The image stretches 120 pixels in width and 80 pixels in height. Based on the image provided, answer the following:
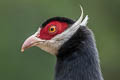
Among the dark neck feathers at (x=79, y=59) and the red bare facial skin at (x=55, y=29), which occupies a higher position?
the red bare facial skin at (x=55, y=29)

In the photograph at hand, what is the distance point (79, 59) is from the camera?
234 inches

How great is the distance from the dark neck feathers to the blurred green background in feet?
24.7

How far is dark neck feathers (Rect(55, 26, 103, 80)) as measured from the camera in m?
5.88

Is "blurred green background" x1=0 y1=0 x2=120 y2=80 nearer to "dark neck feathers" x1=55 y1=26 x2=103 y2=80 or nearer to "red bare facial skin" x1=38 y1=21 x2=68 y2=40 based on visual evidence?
"red bare facial skin" x1=38 y1=21 x2=68 y2=40

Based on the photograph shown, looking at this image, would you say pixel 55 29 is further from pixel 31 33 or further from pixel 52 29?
pixel 31 33

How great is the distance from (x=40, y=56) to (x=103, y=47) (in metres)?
3.45

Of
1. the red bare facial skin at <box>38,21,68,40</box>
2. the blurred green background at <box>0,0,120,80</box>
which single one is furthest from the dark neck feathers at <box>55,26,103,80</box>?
the blurred green background at <box>0,0,120,80</box>

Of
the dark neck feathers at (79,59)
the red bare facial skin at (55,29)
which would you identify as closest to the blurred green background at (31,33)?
the red bare facial skin at (55,29)

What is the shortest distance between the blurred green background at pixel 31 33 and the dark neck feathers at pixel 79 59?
7.52 m

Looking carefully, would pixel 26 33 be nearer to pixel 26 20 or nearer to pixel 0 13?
pixel 26 20

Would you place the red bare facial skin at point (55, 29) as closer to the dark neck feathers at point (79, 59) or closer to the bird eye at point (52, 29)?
the bird eye at point (52, 29)

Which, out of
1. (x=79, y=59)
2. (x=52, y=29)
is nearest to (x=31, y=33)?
(x=52, y=29)

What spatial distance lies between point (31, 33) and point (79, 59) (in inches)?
303

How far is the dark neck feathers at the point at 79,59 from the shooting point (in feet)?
19.3
